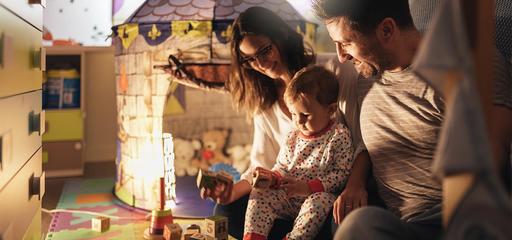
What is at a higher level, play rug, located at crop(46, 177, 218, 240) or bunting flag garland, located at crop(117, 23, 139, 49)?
bunting flag garland, located at crop(117, 23, 139, 49)

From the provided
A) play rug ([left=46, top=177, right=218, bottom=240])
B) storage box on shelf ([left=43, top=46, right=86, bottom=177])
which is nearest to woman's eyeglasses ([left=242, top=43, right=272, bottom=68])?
play rug ([left=46, top=177, right=218, bottom=240])

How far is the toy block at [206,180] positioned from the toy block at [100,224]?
90 centimetres

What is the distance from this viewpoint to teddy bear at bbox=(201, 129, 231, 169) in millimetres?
3430

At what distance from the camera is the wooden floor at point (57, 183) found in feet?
8.36

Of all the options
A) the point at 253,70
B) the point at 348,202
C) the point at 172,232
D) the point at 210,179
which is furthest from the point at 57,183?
the point at 348,202

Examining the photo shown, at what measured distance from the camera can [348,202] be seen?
1.42 metres

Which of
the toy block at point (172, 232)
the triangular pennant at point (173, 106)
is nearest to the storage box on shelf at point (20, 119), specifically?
the toy block at point (172, 232)

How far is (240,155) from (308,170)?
174 cm

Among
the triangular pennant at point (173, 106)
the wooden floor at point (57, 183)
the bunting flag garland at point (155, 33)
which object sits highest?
the bunting flag garland at point (155, 33)

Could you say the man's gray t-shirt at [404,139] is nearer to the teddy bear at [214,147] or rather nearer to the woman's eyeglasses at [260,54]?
the woman's eyeglasses at [260,54]

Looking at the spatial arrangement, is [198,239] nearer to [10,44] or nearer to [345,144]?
[345,144]

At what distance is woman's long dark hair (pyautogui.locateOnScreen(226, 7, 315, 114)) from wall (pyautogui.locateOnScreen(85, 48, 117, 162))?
6.80ft

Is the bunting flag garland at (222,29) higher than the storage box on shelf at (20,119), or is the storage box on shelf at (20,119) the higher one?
the bunting flag garland at (222,29)

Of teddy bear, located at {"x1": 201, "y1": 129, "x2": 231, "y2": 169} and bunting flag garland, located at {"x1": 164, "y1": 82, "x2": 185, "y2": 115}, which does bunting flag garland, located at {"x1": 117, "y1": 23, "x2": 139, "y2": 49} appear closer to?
bunting flag garland, located at {"x1": 164, "y1": 82, "x2": 185, "y2": 115}
